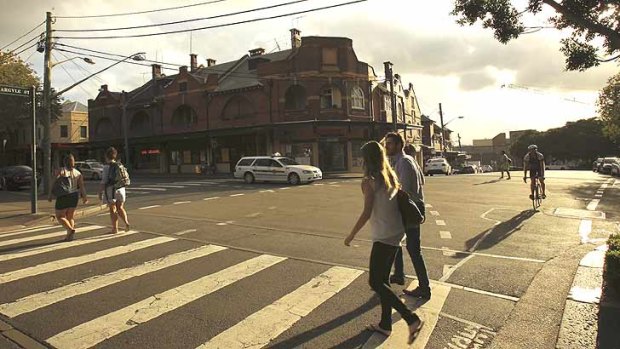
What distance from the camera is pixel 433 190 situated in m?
19.1

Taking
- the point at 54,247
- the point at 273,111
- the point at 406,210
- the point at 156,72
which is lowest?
the point at 54,247

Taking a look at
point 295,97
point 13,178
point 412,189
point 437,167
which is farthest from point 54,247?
point 437,167

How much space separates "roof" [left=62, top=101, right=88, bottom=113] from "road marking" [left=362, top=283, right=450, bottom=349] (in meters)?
65.8

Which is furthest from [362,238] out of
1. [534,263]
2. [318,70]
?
[318,70]

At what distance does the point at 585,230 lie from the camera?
929 centimetres

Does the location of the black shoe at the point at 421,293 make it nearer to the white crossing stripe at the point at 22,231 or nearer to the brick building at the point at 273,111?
the white crossing stripe at the point at 22,231

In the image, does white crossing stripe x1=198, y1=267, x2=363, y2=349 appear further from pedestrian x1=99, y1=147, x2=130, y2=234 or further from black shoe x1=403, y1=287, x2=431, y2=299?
pedestrian x1=99, y1=147, x2=130, y2=234

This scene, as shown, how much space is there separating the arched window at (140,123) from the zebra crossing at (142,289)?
41.9 metres

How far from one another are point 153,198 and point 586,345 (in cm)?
1685

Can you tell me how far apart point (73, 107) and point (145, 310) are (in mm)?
66886

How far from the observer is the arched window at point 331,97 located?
122 feet

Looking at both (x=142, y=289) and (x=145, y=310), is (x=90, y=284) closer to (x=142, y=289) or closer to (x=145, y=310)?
(x=142, y=289)

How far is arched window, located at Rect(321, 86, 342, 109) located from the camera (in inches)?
1462

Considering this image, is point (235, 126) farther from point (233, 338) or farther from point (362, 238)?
point (233, 338)
